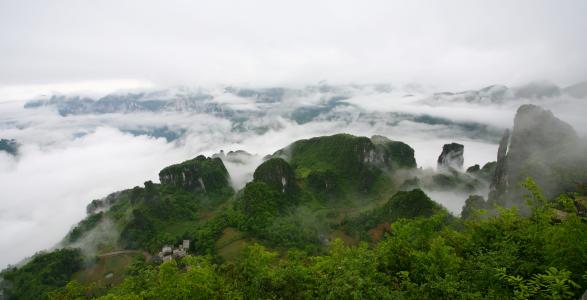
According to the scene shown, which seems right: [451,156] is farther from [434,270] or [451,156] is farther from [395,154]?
[434,270]

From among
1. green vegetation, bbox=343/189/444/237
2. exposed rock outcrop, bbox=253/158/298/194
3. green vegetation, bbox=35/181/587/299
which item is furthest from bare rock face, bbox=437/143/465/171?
green vegetation, bbox=35/181/587/299

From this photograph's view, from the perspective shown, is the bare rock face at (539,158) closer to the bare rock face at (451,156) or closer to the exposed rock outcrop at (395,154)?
the bare rock face at (451,156)

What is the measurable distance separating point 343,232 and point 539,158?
53316mm

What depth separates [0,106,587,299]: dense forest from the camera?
16.4 meters

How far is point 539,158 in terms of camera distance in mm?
83312

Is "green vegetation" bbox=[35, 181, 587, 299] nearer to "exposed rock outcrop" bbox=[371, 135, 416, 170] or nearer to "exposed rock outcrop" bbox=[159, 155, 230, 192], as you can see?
"exposed rock outcrop" bbox=[159, 155, 230, 192]

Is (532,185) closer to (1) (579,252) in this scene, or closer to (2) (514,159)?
(1) (579,252)

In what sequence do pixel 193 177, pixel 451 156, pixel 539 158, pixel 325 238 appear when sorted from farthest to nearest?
pixel 451 156, pixel 193 177, pixel 325 238, pixel 539 158

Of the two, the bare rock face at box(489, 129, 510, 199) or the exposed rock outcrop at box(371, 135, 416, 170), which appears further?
the exposed rock outcrop at box(371, 135, 416, 170)

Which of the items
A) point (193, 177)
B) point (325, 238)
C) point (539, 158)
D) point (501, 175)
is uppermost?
point (539, 158)

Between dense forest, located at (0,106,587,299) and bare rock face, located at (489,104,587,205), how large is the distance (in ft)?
1.23

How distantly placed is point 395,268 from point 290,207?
88.9m

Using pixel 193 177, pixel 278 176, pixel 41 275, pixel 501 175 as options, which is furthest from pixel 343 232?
pixel 41 275

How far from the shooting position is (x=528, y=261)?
17.5m
